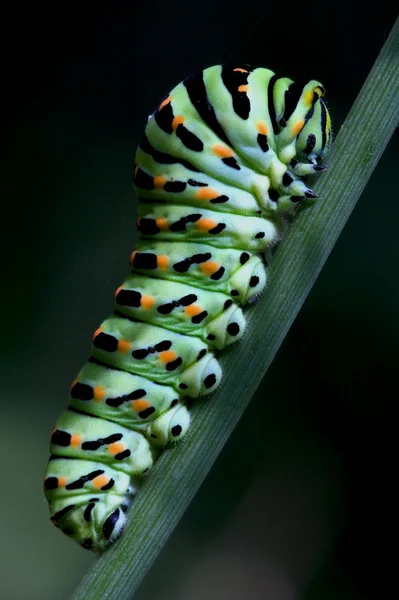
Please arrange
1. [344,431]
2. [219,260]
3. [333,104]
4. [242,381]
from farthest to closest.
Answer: [333,104] → [344,431] → [219,260] → [242,381]

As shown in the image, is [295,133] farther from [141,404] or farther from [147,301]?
[141,404]

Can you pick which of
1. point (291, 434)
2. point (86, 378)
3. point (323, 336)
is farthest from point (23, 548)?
point (86, 378)

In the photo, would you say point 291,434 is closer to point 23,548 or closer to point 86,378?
point 23,548

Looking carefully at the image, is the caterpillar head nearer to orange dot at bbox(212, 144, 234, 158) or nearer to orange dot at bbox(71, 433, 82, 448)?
orange dot at bbox(212, 144, 234, 158)

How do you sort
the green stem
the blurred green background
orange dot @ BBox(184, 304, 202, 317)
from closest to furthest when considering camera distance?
the green stem
orange dot @ BBox(184, 304, 202, 317)
the blurred green background

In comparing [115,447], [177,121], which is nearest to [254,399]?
[115,447]

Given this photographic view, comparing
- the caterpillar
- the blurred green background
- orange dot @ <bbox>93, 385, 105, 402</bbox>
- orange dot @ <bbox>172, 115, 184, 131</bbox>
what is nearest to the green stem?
the caterpillar

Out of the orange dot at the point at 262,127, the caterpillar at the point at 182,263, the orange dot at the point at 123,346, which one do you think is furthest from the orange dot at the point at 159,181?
the orange dot at the point at 123,346
